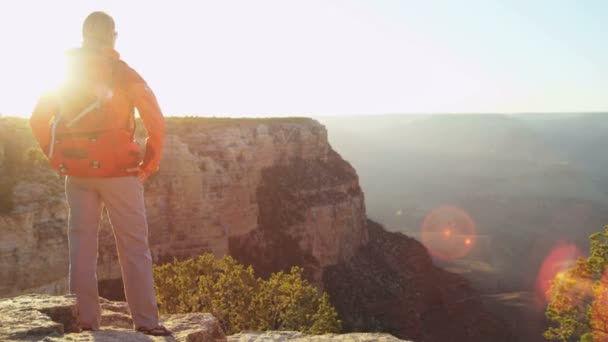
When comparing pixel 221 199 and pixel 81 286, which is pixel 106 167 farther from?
pixel 221 199

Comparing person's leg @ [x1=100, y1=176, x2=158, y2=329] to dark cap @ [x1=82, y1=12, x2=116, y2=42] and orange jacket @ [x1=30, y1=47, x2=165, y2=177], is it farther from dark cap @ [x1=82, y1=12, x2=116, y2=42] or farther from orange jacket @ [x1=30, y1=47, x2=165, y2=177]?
dark cap @ [x1=82, y1=12, x2=116, y2=42]

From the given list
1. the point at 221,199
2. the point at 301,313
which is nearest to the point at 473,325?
the point at 221,199

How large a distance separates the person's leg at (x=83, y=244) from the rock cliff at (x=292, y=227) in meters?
30.4

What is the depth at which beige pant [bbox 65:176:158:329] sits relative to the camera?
6.27 m

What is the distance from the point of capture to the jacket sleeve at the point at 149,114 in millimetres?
6230

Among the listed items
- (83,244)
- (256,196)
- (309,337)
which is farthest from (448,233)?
(83,244)

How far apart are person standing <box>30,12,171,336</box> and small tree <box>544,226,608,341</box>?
20.1 metres

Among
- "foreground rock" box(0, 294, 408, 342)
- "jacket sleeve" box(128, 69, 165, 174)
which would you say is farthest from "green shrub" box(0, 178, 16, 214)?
"jacket sleeve" box(128, 69, 165, 174)

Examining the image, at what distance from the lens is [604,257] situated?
21703mm

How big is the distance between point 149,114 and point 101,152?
70 cm

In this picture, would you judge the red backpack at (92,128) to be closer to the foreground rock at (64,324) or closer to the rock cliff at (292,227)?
the foreground rock at (64,324)

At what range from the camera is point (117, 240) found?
636 cm

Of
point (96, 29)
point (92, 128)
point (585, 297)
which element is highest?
point (96, 29)

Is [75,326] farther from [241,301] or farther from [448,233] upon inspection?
[448,233]
